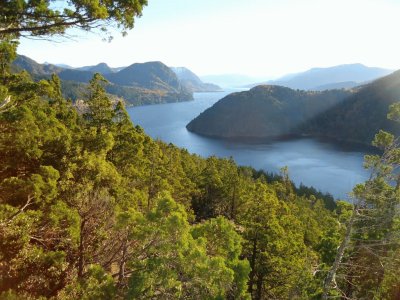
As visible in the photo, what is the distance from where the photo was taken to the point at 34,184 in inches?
594

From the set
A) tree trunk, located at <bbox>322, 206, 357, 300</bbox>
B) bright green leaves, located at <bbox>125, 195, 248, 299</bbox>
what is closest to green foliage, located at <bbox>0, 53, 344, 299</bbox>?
bright green leaves, located at <bbox>125, 195, 248, 299</bbox>

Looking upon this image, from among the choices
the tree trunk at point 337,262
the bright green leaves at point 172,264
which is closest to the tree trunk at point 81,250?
the bright green leaves at point 172,264

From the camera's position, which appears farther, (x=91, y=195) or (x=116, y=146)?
(x=116, y=146)

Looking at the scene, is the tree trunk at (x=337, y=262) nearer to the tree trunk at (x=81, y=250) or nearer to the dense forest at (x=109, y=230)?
the dense forest at (x=109, y=230)

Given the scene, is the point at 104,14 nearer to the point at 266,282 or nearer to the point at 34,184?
the point at 34,184

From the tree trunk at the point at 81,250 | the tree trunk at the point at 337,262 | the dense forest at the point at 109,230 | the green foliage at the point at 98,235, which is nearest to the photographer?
the dense forest at the point at 109,230

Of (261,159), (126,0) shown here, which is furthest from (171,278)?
(261,159)

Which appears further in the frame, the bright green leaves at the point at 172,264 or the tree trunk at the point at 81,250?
the tree trunk at the point at 81,250

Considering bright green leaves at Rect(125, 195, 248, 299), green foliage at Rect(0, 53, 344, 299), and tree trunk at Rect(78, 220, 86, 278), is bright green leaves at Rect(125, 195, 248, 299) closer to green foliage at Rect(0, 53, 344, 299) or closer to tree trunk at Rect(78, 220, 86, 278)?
green foliage at Rect(0, 53, 344, 299)

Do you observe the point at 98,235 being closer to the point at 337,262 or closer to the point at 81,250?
the point at 81,250

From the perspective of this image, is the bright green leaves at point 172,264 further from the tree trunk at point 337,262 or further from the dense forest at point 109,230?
the tree trunk at point 337,262

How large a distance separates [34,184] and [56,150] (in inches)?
170

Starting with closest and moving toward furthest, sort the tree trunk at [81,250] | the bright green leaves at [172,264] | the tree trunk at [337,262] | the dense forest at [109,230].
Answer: the bright green leaves at [172,264], the dense forest at [109,230], the tree trunk at [337,262], the tree trunk at [81,250]

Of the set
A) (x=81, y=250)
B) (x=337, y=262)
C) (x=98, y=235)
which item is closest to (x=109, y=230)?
(x=98, y=235)
